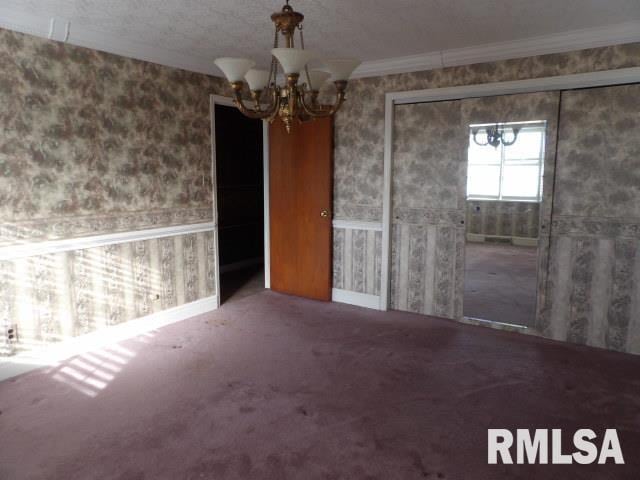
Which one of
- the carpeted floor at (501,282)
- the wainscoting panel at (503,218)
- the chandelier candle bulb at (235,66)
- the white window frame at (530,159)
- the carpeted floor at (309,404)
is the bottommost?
the carpeted floor at (309,404)

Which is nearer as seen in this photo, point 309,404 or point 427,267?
point 309,404

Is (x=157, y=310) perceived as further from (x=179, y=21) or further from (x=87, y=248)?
(x=179, y=21)

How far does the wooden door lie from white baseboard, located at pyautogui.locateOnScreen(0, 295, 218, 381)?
980 mm

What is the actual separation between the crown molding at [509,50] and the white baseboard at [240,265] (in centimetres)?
323

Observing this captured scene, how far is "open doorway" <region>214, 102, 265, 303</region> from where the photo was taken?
19.9 feet

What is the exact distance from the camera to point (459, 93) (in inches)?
155

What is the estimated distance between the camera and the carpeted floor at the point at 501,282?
396 centimetres

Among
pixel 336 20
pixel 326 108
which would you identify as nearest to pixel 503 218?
pixel 336 20

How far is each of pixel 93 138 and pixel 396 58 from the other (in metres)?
2.66

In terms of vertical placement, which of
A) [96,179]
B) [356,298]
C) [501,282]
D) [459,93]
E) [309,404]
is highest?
[459,93]

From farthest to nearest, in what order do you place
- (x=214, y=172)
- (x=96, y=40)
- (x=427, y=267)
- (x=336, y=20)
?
1. (x=214, y=172)
2. (x=427, y=267)
3. (x=96, y=40)
4. (x=336, y=20)

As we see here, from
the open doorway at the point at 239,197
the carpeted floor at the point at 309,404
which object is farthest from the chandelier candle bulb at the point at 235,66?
the open doorway at the point at 239,197

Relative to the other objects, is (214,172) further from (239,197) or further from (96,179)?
(239,197)

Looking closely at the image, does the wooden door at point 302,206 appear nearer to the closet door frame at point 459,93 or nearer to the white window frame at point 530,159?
the closet door frame at point 459,93
